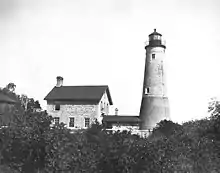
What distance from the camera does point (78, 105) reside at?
45.9 m

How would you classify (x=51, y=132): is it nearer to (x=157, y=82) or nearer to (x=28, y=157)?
(x=28, y=157)

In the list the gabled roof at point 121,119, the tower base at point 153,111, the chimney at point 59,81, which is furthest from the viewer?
the chimney at point 59,81

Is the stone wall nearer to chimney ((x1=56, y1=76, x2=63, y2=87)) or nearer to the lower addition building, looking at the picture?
the lower addition building

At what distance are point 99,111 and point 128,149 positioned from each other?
27.8m

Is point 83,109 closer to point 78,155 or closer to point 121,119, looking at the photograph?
point 121,119

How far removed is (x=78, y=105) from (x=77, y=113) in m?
1.00

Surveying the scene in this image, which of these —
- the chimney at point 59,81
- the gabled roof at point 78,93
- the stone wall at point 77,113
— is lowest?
the stone wall at point 77,113

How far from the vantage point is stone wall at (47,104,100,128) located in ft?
148

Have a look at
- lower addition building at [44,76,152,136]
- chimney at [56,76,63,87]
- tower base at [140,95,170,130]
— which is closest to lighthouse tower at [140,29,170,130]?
tower base at [140,95,170,130]

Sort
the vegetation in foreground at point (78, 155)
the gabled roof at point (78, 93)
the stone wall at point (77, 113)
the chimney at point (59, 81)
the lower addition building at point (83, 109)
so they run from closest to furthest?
the vegetation in foreground at point (78, 155) < the lower addition building at point (83, 109) < the stone wall at point (77, 113) < the gabled roof at point (78, 93) < the chimney at point (59, 81)

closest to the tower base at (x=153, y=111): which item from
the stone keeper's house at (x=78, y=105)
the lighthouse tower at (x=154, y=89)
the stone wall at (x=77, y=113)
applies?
the lighthouse tower at (x=154, y=89)

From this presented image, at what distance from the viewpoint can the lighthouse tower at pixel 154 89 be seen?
43031 mm

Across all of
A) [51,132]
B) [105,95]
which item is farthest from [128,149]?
[105,95]

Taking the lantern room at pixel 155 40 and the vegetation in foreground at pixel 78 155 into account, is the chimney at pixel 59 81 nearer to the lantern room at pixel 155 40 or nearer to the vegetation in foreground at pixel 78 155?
the lantern room at pixel 155 40
